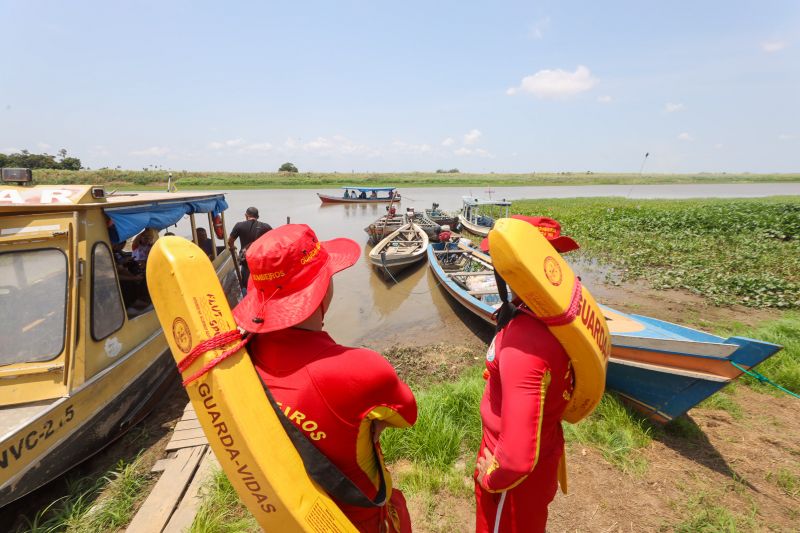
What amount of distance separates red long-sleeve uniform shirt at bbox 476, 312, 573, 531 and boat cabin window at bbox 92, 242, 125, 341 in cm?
381

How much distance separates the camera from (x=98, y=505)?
119 inches

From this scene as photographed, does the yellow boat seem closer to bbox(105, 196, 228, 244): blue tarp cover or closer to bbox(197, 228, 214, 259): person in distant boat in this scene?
bbox(105, 196, 228, 244): blue tarp cover

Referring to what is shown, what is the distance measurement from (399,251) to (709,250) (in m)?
10.6

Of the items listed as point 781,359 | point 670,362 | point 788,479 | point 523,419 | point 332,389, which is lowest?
point 788,479

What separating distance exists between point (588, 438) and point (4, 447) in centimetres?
487

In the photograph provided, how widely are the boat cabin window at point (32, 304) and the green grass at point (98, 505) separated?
1.24 meters

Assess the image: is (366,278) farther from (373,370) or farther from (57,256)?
(373,370)

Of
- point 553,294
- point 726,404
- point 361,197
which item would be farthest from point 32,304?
point 361,197

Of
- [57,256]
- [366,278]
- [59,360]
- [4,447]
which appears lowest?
[366,278]

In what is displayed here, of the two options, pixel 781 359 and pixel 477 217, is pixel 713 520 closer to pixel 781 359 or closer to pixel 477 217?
pixel 781 359

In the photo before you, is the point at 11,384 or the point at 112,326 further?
the point at 112,326

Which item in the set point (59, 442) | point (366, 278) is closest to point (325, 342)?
point (59, 442)

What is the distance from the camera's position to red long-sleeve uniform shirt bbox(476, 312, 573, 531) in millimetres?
1459

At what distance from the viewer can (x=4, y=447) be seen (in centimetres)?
252
